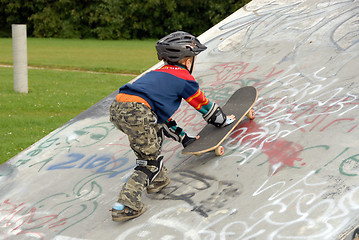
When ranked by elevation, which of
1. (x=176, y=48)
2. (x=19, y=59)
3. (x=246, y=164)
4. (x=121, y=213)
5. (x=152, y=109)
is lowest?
(x=19, y=59)

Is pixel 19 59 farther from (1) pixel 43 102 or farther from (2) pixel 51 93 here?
(1) pixel 43 102

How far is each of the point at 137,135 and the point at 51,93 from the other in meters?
8.98

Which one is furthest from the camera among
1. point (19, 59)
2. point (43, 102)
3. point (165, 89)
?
point (19, 59)

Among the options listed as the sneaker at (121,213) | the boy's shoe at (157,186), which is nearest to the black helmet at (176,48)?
the boy's shoe at (157,186)

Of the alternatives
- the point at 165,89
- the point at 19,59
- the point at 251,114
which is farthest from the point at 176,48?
the point at 19,59

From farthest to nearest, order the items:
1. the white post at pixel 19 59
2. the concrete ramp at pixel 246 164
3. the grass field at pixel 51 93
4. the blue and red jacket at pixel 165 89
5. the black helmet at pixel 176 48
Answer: the white post at pixel 19 59 → the grass field at pixel 51 93 → the black helmet at pixel 176 48 → the blue and red jacket at pixel 165 89 → the concrete ramp at pixel 246 164

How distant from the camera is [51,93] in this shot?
12375 mm

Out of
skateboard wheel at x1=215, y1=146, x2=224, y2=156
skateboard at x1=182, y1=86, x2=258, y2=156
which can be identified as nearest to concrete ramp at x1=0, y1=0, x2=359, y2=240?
skateboard wheel at x1=215, y1=146, x2=224, y2=156

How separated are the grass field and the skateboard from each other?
146 inches

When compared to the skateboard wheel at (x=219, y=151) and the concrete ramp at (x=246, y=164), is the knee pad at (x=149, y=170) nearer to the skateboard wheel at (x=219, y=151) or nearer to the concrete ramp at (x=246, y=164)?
the concrete ramp at (x=246, y=164)

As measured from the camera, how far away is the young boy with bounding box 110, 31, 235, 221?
13.0 feet

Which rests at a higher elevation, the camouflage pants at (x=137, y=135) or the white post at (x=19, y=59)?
the camouflage pants at (x=137, y=135)

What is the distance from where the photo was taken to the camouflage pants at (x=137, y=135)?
3941mm

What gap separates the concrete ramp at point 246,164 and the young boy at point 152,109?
0.18 m
